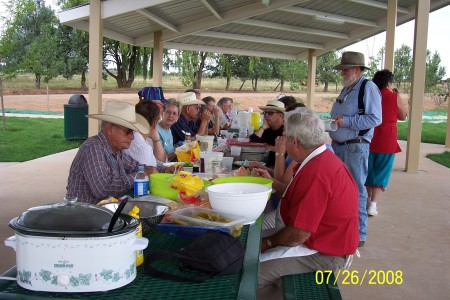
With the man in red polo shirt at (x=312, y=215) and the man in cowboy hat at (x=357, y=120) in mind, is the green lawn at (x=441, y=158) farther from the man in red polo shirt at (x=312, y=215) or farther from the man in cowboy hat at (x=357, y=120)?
the man in red polo shirt at (x=312, y=215)

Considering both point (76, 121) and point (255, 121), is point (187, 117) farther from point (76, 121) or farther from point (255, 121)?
point (76, 121)

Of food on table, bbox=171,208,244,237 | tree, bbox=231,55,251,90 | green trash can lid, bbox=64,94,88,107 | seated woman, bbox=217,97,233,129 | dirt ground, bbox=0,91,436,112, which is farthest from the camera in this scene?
tree, bbox=231,55,251,90

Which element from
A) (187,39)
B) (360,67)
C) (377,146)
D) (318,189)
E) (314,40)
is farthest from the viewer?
(314,40)

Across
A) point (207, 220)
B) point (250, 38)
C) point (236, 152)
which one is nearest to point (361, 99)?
point (236, 152)

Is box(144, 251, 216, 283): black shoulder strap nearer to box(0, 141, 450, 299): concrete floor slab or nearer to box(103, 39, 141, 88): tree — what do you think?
box(0, 141, 450, 299): concrete floor slab

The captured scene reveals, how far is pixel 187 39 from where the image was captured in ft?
41.2

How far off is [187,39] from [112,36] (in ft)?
10.1

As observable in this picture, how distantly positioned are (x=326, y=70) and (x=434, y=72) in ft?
28.3

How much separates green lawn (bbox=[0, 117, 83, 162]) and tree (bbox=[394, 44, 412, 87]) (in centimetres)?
1943

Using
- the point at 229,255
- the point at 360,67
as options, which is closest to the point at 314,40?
the point at 360,67

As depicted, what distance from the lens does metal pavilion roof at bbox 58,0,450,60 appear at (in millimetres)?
8489

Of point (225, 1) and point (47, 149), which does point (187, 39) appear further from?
point (47, 149)


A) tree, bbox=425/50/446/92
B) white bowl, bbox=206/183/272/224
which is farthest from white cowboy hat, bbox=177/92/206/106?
tree, bbox=425/50/446/92
